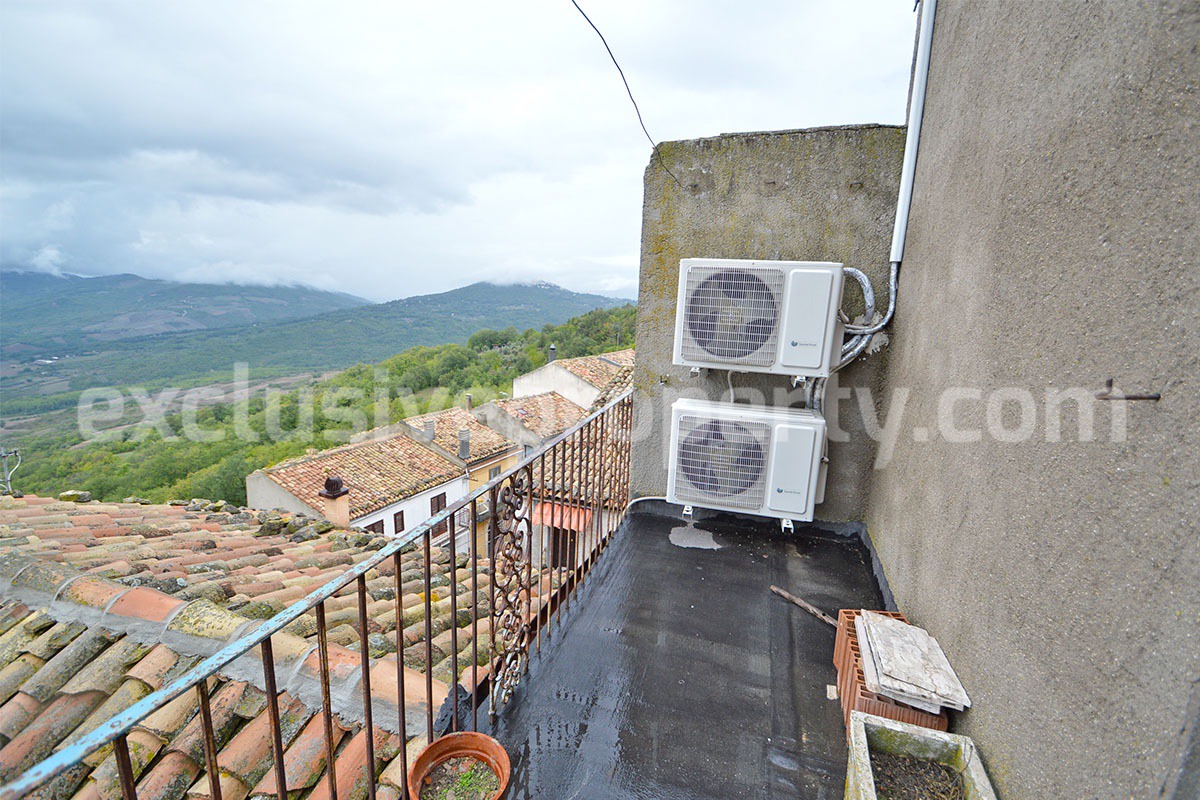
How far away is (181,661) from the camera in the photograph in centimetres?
227

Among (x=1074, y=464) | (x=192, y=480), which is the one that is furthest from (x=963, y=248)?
(x=192, y=480)

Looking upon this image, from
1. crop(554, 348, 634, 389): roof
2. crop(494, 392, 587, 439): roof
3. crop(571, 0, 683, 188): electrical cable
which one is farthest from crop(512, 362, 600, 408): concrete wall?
crop(571, 0, 683, 188): electrical cable

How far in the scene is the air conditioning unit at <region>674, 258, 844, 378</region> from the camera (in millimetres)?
2836

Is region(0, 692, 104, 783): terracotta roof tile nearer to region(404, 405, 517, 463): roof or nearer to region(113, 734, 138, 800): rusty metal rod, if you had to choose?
region(113, 734, 138, 800): rusty metal rod

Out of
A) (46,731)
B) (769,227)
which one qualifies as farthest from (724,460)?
(46,731)

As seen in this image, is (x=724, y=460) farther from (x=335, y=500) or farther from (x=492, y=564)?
(x=335, y=500)

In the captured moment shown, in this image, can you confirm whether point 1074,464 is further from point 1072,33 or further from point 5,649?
point 5,649

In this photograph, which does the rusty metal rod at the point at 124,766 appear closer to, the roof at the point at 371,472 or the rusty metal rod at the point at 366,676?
the rusty metal rod at the point at 366,676

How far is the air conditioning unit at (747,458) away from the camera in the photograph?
2.98 m

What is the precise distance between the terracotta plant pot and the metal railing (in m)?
0.05

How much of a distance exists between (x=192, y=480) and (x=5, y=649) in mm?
28530

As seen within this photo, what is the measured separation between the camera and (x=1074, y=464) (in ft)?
3.96

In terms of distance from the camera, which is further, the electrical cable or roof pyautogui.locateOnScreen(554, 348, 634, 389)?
roof pyautogui.locateOnScreen(554, 348, 634, 389)

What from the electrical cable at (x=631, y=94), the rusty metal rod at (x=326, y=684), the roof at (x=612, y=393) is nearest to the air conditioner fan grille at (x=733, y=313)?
the roof at (x=612, y=393)
